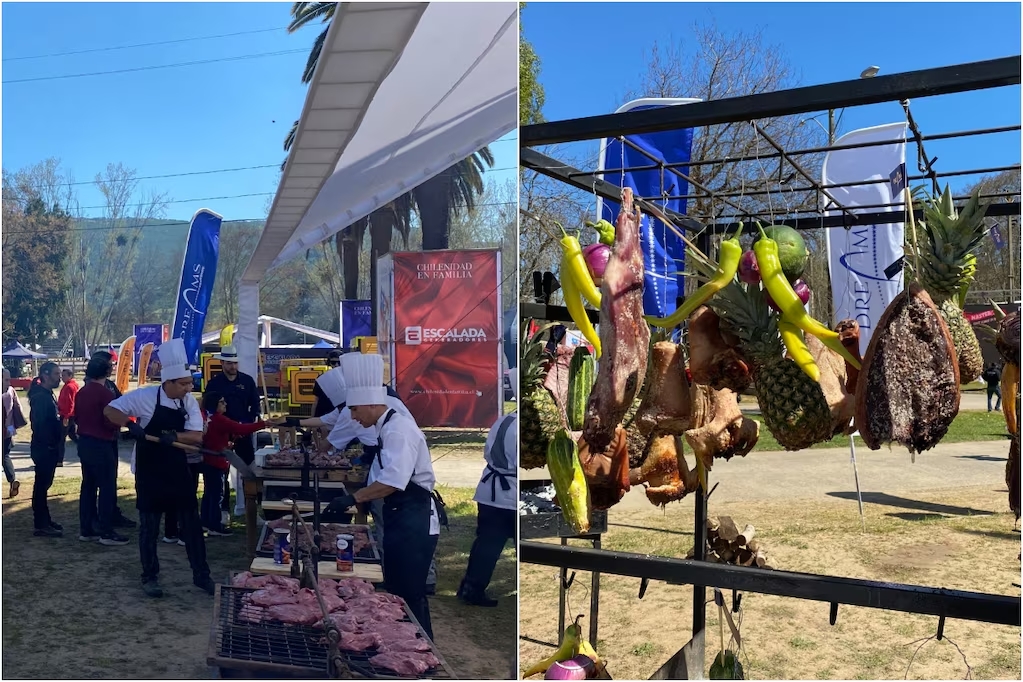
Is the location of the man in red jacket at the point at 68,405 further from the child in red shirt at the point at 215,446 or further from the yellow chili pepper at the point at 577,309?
the yellow chili pepper at the point at 577,309

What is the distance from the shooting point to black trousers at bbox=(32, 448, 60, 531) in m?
3.04

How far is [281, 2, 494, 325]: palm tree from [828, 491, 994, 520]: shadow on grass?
641 cm

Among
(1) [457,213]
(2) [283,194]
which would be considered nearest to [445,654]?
(1) [457,213]

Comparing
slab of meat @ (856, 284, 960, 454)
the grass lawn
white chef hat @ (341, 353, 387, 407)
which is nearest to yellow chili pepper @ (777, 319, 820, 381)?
slab of meat @ (856, 284, 960, 454)

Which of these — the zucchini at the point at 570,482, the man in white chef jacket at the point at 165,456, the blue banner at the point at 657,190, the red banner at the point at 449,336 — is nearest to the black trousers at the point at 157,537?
the man in white chef jacket at the point at 165,456

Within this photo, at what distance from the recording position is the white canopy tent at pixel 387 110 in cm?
203

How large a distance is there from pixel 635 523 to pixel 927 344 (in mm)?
5682

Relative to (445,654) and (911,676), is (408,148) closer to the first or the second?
(445,654)

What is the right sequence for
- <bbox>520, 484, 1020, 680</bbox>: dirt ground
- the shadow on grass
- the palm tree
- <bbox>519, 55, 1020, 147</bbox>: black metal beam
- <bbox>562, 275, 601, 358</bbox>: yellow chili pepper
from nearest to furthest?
1. <bbox>519, 55, 1020, 147</bbox>: black metal beam
2. <bbox>562, 275, 601, 358</bbox>: yellow chili pepper
3. the palm tree
4. <bbox>520, 484, 1020, 680</bbox>: dirt ground
5. the shadow on grass

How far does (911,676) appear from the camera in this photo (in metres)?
3.85

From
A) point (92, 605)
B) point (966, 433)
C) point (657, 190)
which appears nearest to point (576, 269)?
point (92, 605)

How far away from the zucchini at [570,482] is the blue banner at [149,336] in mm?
1839

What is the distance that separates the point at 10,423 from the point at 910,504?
755 cm

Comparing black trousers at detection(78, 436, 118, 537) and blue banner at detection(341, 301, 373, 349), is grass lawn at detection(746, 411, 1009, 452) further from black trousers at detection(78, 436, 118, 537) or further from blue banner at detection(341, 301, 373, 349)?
black trousers at detection(78, 436, 118, 537)
